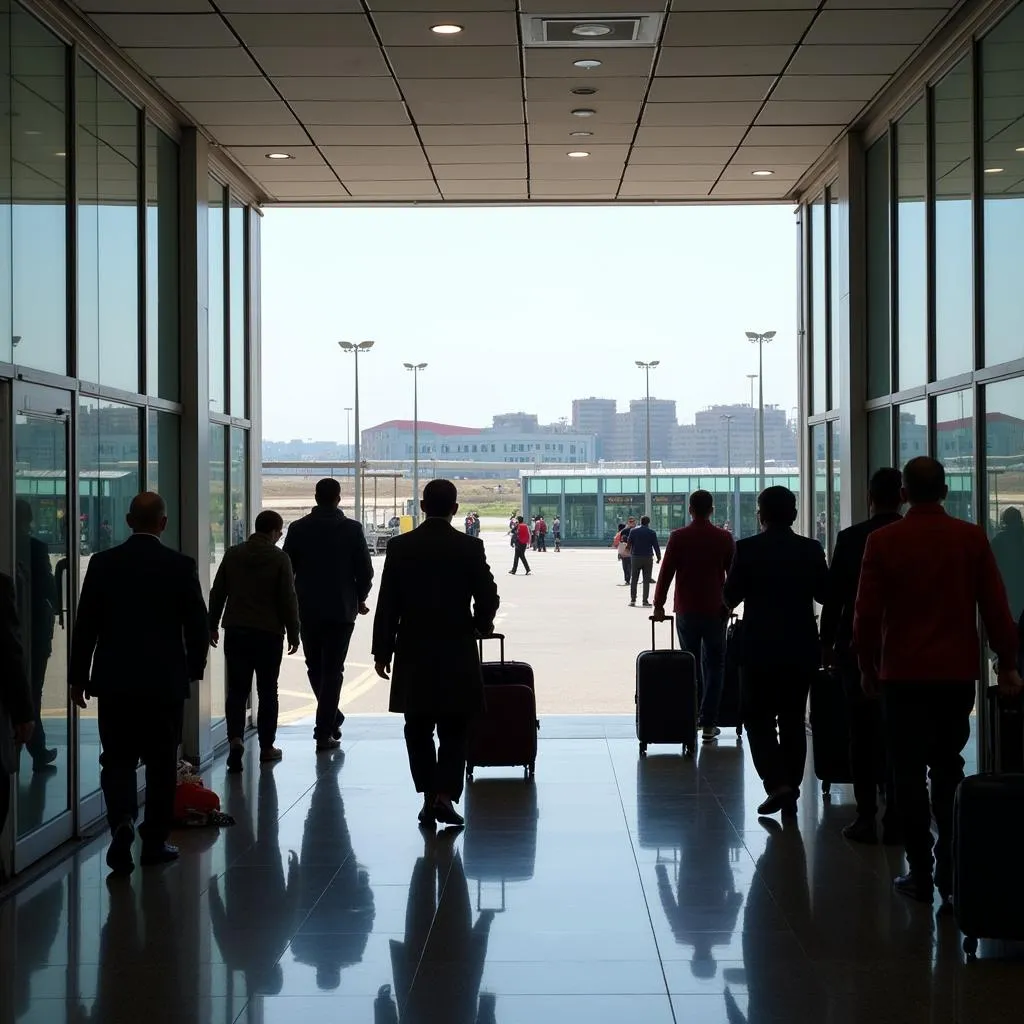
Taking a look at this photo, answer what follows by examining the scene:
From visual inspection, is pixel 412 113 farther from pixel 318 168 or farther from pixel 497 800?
pixel 497 800

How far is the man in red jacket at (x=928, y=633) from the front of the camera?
555 cm

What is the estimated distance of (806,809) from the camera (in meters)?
7.95

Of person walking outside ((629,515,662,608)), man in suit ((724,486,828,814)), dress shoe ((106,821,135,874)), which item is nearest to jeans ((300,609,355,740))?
man in suit ((724,486,828,814))

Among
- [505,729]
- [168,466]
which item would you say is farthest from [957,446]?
[168,466]

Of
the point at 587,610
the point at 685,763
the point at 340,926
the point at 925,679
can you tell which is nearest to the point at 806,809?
the point at 685,763

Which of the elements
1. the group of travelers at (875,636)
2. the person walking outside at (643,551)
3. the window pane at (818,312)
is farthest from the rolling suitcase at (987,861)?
the person walking outside at (643,551)

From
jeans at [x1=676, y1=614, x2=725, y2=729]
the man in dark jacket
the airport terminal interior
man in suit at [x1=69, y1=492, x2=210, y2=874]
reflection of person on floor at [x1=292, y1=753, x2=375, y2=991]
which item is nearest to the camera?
the airport terminal interior

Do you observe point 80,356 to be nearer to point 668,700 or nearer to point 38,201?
point 38,201

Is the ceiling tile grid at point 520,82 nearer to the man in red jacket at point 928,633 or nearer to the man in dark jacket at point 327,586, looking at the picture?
the man in dark jacket at point 327,586

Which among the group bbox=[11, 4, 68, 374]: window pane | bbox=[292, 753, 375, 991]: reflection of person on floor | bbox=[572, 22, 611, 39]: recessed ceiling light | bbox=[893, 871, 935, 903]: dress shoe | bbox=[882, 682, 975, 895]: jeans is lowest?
bbox=[292, 753, 375, 991]: reflection of person on floor

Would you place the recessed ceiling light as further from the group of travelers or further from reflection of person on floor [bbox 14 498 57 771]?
reflection of person on floor [bbox 14 498 57 771]

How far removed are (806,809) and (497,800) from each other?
5.81ft

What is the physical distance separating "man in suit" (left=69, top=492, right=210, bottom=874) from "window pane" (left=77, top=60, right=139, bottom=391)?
5.68ft

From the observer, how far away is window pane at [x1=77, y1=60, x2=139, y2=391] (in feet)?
25.4
